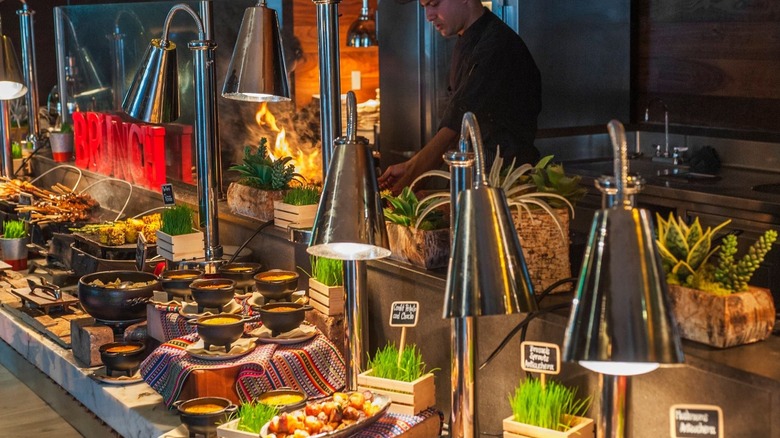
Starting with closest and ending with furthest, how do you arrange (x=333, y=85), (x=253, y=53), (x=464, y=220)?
(x=464, y=220) < (x=333, y=85) < (x=253, y=53)

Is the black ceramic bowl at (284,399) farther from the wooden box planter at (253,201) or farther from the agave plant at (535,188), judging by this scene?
the wooden box planter at (253,201)

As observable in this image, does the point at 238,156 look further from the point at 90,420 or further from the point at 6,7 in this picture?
the point at 6,7

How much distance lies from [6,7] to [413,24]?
4925 millimetres

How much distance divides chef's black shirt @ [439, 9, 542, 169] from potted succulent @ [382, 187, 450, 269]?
992 millimetres

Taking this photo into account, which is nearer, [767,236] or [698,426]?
[698,426]

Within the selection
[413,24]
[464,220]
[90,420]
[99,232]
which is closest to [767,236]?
[464,220]

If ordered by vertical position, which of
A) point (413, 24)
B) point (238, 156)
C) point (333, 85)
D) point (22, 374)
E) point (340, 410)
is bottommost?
point (22, 374)

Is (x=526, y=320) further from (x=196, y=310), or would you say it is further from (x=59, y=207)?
(x=59, y=207)

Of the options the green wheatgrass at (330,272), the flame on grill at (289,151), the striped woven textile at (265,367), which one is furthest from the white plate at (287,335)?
the flame on grill at (289,151)

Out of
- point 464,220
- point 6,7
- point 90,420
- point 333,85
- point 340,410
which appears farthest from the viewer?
point 6,7

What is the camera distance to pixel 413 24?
5.91 m

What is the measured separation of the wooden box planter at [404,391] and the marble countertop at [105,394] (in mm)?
514

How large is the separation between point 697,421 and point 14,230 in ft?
11.9

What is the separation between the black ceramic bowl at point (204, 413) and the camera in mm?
2404
